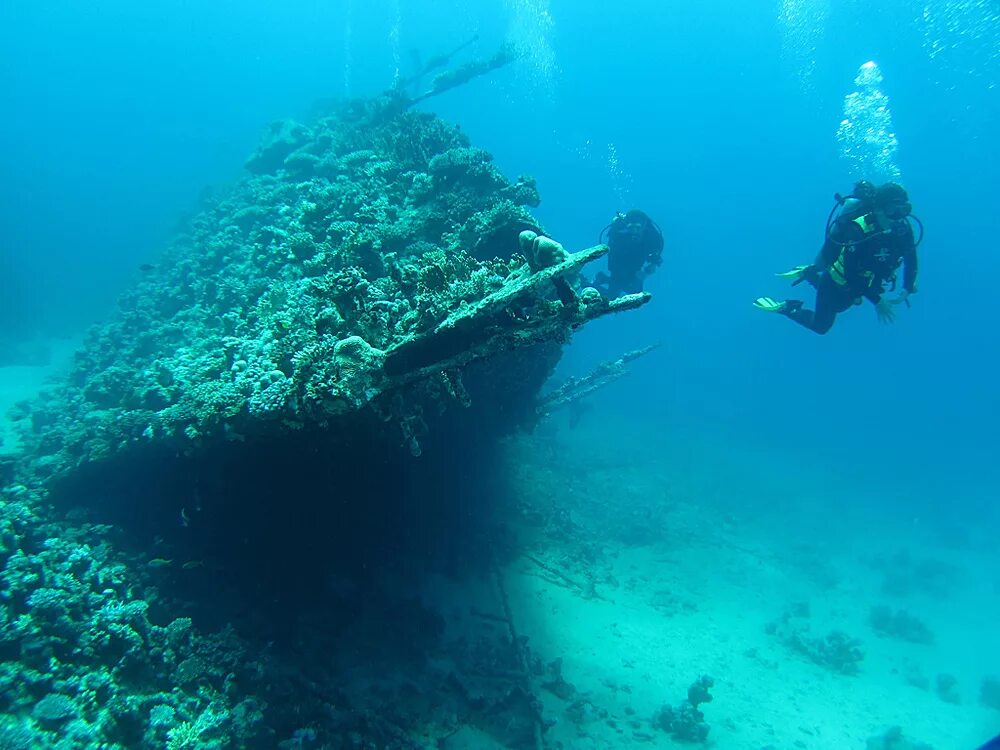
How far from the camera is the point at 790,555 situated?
22953mm

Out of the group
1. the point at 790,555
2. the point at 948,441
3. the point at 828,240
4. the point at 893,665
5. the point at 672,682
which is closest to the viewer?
the point at 828,240

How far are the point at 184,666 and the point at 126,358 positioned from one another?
10158mm

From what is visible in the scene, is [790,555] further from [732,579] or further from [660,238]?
[660,238]

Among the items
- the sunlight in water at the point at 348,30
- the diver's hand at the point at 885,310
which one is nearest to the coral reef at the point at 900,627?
the diver's hand at the point at 885,310

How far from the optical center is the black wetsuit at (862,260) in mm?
7543

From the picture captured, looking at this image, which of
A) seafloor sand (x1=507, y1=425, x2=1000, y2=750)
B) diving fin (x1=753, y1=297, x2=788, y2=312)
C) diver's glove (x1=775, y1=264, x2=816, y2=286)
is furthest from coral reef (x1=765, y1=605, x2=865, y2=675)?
diver's glove (x1=775, y1=264, x2=816, y2=286)

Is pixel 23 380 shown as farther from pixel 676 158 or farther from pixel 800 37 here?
pixel 800 37

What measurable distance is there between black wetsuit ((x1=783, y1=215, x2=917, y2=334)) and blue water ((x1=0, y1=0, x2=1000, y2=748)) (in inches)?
1148

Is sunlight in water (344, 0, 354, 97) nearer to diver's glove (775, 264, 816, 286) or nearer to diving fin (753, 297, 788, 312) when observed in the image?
diving fin (753, 297, 788, 312)

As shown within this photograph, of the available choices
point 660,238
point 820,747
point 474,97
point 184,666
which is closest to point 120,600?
point 184,666

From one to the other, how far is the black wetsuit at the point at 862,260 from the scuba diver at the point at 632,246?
4826mm

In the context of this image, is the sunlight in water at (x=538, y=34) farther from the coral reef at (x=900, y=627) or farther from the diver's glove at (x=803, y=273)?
the diver's glove at (x=803, y=273)

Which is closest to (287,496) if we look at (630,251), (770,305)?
(770,305)

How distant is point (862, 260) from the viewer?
7.74m
